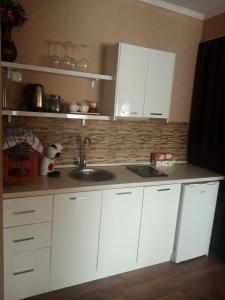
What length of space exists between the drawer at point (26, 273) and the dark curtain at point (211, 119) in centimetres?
179

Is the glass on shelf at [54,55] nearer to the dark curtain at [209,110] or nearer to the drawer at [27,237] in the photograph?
the drawer at [27,237]

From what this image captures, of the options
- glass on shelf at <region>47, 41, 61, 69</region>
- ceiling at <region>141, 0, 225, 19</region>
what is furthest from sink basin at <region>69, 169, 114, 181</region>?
ceiling at <region>141, 0, 225, 19</region>

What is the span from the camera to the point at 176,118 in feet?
9.77

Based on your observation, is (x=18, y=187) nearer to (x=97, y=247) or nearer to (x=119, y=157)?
(x=97, y=247)

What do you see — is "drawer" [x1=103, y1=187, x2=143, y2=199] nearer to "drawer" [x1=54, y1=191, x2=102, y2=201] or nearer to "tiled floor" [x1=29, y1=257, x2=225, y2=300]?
"drawer" [x1=54, y1=191, x2=102, y2=201]

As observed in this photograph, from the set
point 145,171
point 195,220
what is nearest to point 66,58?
point 145,171

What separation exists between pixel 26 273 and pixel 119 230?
2.62 ft

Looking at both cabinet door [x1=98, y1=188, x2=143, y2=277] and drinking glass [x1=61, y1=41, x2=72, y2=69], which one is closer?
cabinet door [x1=98, y1=188, x2=143, y2=277]

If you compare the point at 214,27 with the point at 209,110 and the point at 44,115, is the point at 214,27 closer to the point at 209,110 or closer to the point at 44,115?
the point at 209,110

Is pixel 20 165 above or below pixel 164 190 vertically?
above

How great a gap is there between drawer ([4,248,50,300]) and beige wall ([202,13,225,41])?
277 cm

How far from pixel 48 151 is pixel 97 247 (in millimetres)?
921

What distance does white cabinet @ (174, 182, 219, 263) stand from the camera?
2400mm

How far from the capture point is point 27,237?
5.90 feet
